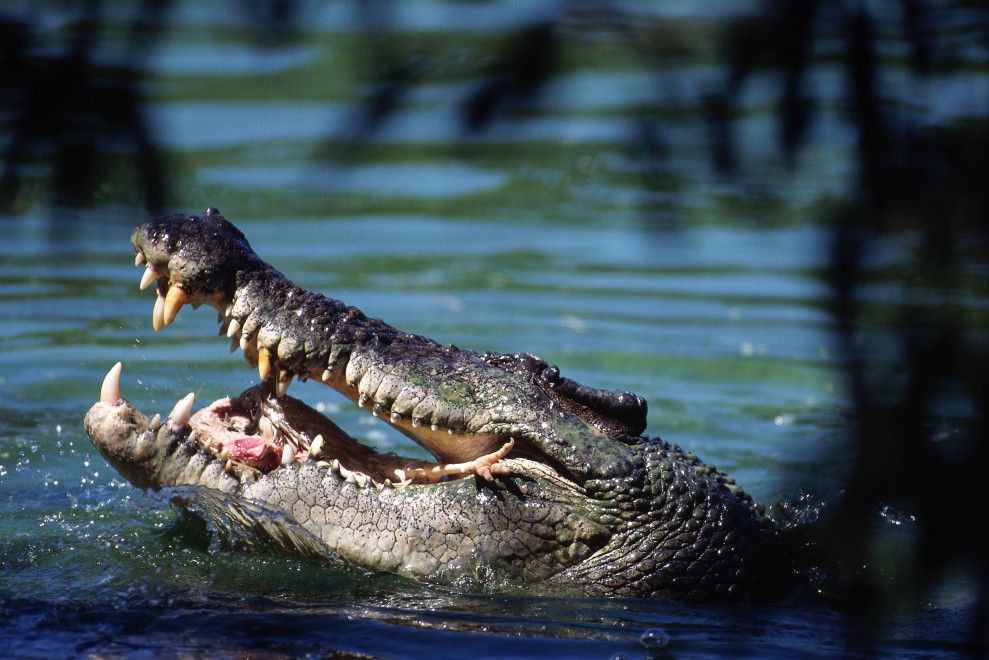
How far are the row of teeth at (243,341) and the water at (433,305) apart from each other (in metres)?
0.58

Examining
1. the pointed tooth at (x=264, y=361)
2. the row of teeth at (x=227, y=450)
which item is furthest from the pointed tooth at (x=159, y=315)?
the pointed tooth at (x=264, y=361)

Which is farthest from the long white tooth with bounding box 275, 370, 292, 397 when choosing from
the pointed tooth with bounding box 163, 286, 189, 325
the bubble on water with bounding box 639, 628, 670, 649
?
the bubble on water with bounding box 639, 628, 670, 649

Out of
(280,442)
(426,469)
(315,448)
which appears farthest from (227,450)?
(426,469)

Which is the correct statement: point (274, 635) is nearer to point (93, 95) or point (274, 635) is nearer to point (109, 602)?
point (109, 602)

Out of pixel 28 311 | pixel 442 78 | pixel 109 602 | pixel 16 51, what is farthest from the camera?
pixel 28 311

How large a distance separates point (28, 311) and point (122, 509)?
3.93 metres

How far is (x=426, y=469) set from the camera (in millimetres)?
4391

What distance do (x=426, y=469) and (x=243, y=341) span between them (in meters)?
0.81

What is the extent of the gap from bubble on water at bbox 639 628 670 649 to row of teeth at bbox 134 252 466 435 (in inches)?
37.6

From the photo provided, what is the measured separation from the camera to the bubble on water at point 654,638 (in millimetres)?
3762

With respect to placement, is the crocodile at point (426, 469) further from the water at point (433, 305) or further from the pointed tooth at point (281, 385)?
the water at point (433, 305)

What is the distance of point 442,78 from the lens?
1.79m

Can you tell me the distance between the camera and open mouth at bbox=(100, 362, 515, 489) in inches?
166

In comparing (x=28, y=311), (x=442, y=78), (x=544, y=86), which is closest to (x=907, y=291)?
(x=544, y=86)
